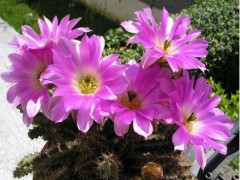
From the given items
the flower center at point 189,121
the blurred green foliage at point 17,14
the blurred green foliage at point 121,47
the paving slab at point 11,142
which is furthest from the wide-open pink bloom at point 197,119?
the blurred green foliage at point 17,14

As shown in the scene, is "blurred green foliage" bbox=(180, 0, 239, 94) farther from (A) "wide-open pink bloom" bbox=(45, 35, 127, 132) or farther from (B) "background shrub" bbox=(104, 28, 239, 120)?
(A) "wide-open pink bloom" bbox=(45, 35, 127, 132)

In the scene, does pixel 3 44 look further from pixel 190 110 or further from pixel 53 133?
pixel 190 110

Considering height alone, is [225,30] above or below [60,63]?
below

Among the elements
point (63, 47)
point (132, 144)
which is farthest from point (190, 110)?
point (63, 47)

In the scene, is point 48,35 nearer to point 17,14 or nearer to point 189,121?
point 189,121

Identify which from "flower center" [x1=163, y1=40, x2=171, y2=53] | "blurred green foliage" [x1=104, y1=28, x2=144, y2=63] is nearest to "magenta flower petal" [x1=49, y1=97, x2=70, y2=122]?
"flower center" [x1=163, y1=40, x2=171, y2=53]
